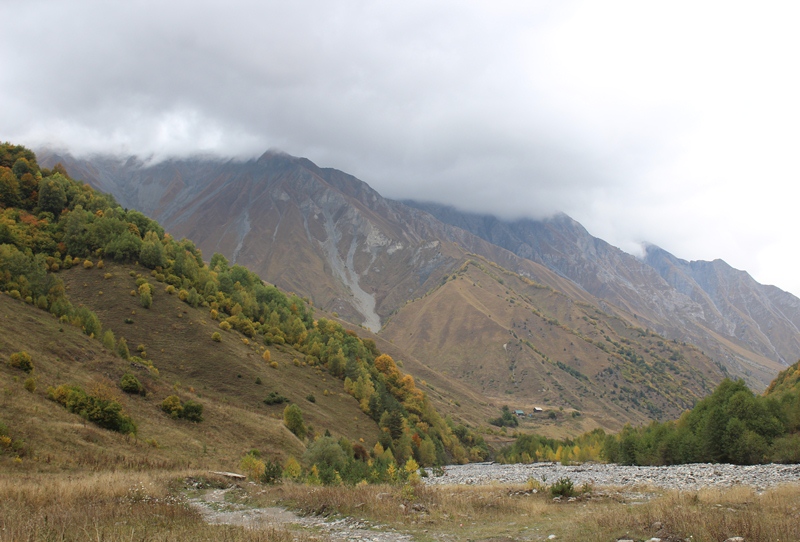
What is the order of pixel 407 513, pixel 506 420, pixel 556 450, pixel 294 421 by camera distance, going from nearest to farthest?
pixel 407 513, pixel 294 421, pixel 556 450, pixel 506 420

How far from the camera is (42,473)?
24.9 meters

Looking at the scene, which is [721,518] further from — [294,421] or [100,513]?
[294,421]

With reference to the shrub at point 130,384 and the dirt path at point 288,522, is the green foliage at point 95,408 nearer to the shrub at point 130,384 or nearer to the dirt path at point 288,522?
the shrub at point 130,384

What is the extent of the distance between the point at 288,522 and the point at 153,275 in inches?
3384

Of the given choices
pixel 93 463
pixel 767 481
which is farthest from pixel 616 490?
pixel 93 463

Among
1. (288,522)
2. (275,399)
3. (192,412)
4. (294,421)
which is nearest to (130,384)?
(192,412)

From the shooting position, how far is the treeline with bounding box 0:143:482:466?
270 feet

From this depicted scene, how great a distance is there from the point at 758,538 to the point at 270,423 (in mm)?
56155

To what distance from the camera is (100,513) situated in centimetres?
1525

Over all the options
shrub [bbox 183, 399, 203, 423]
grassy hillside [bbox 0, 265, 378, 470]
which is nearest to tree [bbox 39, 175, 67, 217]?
grassy hillside [bbox 0, 265, 378, 470]

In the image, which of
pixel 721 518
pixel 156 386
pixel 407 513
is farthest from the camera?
pixel 156 386

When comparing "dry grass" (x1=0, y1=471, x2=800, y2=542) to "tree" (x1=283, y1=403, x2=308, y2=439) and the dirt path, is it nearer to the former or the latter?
the dirt path

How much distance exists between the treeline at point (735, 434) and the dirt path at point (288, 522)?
54500mm

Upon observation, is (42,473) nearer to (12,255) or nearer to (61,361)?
(61,361)
